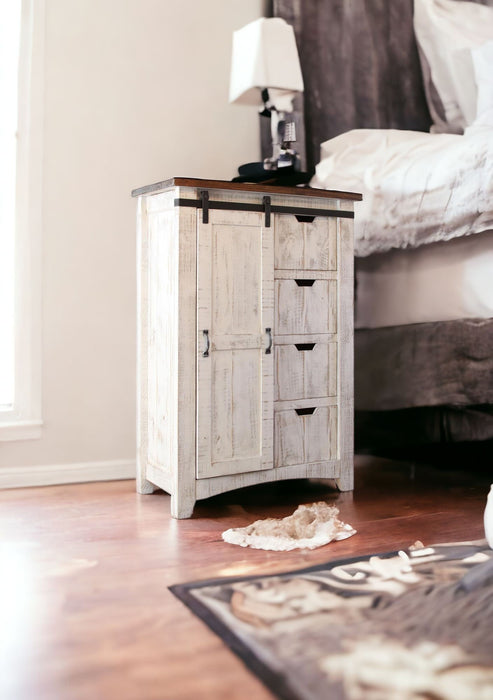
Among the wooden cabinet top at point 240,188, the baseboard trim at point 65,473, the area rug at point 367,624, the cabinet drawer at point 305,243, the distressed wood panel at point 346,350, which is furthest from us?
the baseboard trim at point 65,473

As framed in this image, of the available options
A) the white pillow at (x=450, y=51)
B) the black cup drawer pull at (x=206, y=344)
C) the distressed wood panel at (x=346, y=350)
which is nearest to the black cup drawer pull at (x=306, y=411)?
the distressed wood panel at (x=346, y=350)

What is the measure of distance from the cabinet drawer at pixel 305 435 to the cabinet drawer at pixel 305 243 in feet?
1.50

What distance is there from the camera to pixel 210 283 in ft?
7.32

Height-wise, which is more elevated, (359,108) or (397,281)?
(359,108)

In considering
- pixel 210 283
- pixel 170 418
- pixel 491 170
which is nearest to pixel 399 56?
pixel 491 170

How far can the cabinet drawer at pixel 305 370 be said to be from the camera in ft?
7.84

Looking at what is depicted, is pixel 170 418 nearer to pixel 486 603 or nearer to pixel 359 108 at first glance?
pixel 486 603

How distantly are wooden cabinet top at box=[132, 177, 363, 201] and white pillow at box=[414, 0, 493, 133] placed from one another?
2.67 feet

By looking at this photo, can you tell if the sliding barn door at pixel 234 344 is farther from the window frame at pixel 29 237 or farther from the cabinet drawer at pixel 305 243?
the window frame at pixel 29 237

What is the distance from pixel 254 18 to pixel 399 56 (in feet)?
2.12

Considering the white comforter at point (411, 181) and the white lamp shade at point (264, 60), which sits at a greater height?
the white lamp shade at point (264, 60)

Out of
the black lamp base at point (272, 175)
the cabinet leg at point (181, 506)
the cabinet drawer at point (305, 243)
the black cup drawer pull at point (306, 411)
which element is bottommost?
the cabinet leg at point (181, 506)

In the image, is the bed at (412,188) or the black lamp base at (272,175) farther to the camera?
the black lamp base at (272,175)

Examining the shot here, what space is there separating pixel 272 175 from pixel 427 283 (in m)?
0.65
